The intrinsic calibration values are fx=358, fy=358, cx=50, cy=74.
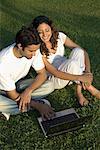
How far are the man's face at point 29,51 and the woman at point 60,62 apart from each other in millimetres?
435

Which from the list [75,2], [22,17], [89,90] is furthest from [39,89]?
[75,2]

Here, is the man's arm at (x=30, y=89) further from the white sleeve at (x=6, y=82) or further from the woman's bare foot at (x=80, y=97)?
the woman's bare foot at (x=80, y=97)

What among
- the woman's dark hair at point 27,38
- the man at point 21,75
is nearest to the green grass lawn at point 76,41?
the man at point 21,75

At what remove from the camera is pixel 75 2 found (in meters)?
7.36

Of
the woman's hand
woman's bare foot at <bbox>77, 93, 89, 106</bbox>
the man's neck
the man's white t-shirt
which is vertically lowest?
woman's bare foot at <bbox>77, 93, 89, 106</bbox>

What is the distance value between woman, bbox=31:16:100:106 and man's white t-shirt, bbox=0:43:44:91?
0.16m

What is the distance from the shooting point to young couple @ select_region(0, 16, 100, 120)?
3.67m

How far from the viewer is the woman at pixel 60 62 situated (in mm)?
4035

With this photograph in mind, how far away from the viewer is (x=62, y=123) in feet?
12.2

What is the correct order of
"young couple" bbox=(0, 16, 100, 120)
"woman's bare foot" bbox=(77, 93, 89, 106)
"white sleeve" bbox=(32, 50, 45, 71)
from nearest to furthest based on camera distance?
"young couple" bbox=(0, 16, 100, 120), "white sleeve" bbox=(32, 50, 45, 71), "woman's bare foot" bbox=(77, 93, 89, 106)

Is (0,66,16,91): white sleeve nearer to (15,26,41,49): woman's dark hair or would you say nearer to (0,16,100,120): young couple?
(0,16,100,120): young couple

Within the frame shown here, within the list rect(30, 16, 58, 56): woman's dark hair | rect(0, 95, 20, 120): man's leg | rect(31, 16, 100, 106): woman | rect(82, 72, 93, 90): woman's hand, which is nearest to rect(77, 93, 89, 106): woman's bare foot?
rect(31, 16, 100, 106): woman

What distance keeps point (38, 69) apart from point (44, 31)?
441mm

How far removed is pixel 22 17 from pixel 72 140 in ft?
12.1
